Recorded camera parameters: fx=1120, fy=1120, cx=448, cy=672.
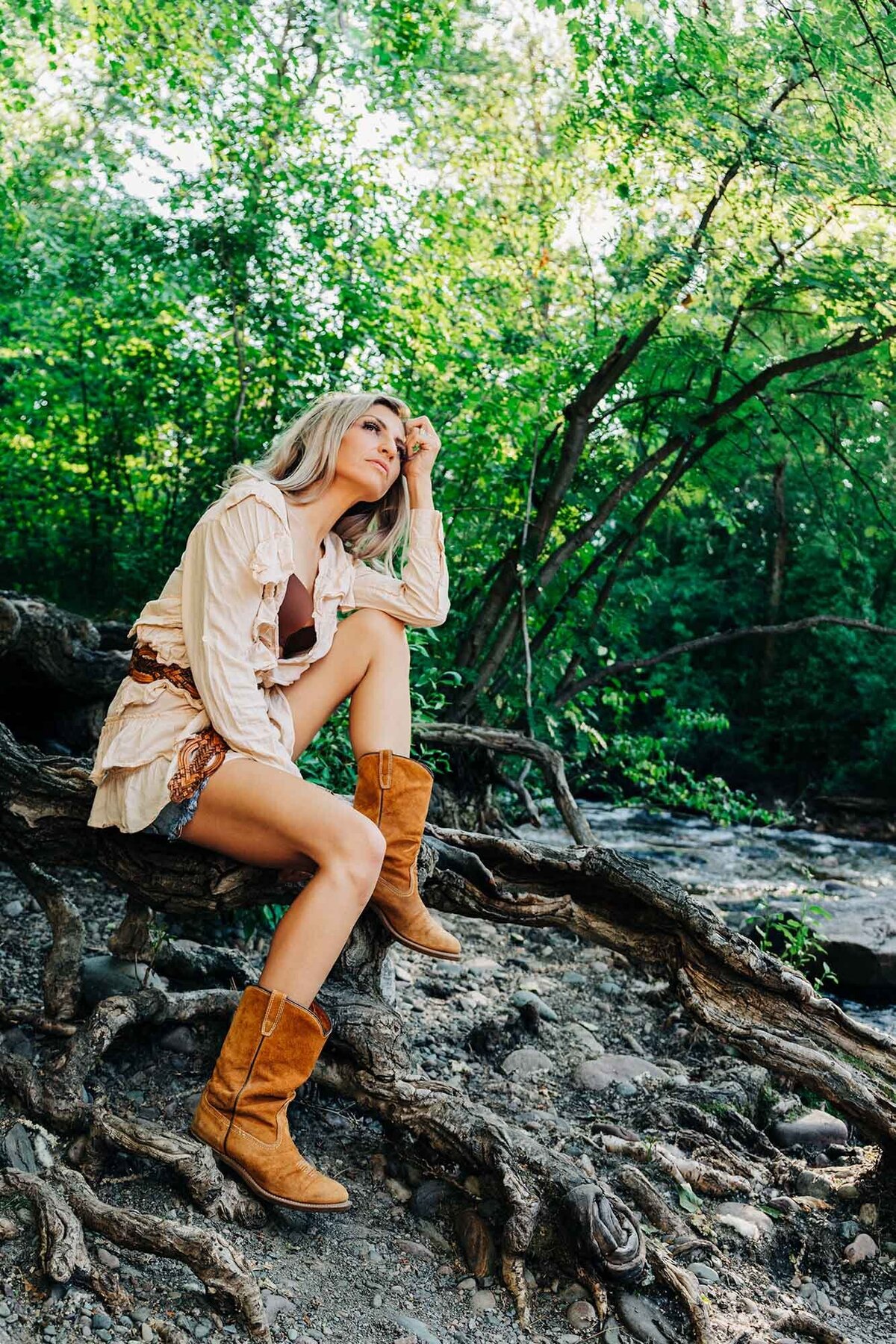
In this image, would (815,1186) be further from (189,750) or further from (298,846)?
(189,750)

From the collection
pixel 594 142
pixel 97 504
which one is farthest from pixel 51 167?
pixel 594 142

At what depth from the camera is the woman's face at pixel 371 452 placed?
2.96 metres

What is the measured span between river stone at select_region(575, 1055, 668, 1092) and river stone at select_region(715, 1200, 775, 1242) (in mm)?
755

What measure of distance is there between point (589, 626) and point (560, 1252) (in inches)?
177

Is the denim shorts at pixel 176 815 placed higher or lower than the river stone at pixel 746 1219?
higher

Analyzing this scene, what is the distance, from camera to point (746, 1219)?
113 inches

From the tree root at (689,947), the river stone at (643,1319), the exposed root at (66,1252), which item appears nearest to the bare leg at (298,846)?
the exposed root at (66,1252)

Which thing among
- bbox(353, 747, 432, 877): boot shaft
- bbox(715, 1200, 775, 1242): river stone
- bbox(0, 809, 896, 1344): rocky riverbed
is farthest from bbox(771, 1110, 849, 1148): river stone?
bbox(353, 747, 432, 877): boot shaft

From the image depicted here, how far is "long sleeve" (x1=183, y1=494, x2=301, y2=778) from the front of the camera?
250 centimetres

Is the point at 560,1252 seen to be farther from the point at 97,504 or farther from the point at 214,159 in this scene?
the point at 214,159

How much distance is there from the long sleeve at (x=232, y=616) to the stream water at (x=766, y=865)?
132 inches

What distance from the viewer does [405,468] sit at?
322 centimetres

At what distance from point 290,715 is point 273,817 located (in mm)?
483

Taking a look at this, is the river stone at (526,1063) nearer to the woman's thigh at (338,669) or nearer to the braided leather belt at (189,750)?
the woman's thigh at (338,669)
